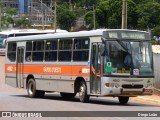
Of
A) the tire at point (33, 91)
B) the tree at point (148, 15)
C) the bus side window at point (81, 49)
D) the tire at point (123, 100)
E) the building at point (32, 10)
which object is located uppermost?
the building at point (32, 10)

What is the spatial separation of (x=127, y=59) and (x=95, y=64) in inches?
50.5

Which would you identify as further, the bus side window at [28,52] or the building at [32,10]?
the building at [32,10]

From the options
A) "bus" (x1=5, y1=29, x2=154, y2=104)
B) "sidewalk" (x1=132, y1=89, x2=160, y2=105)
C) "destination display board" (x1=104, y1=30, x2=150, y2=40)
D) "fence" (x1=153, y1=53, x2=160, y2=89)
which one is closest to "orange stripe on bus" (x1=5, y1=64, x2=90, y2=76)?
"bus" (x1=5, y1=29, x2=154, y2=104)

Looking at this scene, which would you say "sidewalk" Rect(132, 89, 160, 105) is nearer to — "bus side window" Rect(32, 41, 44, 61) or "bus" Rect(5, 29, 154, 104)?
"bus" Rect(5, 29, 154, 104)

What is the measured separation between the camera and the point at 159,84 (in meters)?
30.1

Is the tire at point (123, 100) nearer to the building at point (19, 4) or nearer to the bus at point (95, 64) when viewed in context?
the bus at point (95, 64)

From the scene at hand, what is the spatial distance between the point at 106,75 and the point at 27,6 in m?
118

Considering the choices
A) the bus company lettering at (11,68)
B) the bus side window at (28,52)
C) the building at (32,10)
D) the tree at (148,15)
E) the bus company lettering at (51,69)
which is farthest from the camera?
the building at (32,10)

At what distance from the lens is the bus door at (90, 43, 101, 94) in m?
22.2

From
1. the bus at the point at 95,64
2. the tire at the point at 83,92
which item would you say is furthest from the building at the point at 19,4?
the tire at the point at 83,92

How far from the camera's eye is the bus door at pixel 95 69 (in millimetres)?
22172

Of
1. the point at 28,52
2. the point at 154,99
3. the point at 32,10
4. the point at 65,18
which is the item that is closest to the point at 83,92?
the point at 154,99

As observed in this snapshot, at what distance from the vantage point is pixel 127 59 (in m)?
22.0

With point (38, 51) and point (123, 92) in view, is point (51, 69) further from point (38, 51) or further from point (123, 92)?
point (123, 92)
